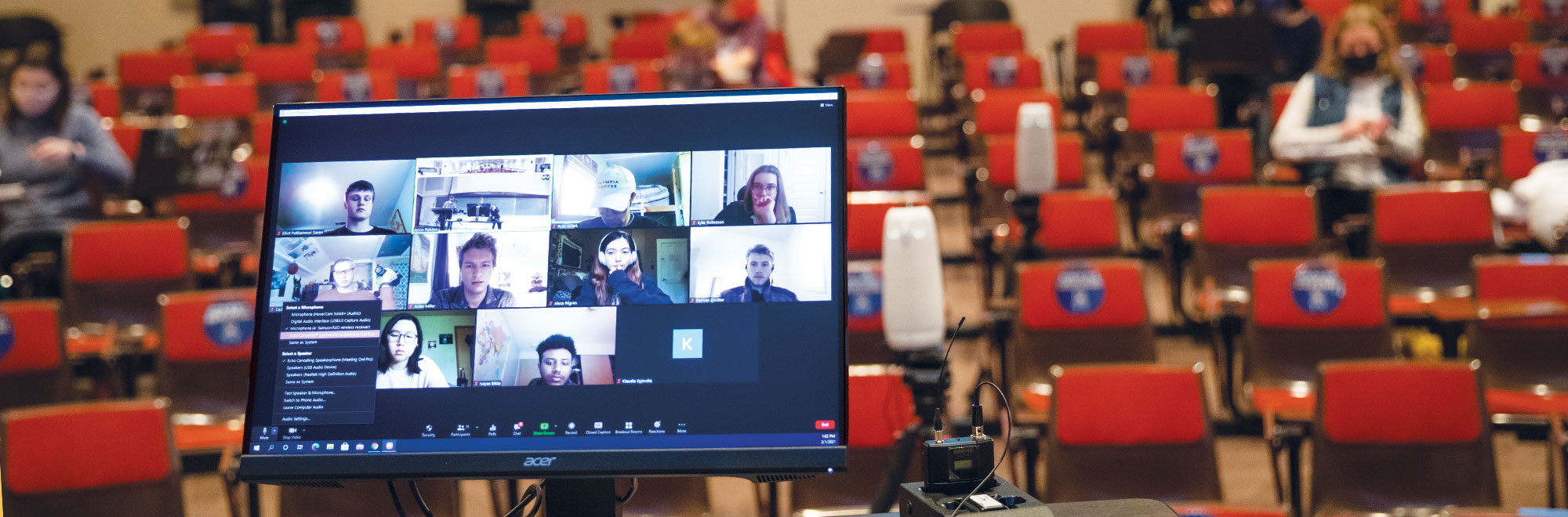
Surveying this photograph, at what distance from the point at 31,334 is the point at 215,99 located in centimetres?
379

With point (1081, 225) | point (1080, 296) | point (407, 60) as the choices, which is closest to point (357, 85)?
point (407, 60)

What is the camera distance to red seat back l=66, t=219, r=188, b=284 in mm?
4148

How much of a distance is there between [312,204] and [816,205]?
0.46m

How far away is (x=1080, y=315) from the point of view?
3.69m

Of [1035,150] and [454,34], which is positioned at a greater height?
[454,34]

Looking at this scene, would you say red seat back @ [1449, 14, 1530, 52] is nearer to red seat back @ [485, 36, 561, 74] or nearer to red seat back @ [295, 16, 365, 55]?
red seat back @ [485, 36, 561, 74]

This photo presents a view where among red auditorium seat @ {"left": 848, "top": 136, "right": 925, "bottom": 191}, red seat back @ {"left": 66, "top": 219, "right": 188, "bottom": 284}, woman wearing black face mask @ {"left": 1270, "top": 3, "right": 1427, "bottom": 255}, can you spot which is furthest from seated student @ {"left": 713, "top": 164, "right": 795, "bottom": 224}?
woman wearing black face mask @ {"left": 1270, "top": 3, "right": 1427, "bottom": 255}

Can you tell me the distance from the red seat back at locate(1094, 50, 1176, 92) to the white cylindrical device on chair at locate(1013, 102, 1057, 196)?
3.50 meters

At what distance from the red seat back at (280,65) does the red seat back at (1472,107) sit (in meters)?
6.81

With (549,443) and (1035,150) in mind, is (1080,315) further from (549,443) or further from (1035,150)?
(549,443)

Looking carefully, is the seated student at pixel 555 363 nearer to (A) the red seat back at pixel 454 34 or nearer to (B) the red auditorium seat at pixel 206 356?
(B) the red auditorium seat at pixel 206 356

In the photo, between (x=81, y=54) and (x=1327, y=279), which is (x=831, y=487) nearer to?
(x=1327, y=279)

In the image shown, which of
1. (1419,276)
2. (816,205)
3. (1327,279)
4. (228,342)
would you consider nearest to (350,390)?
(816,205)

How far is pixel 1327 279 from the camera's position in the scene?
143 inches
